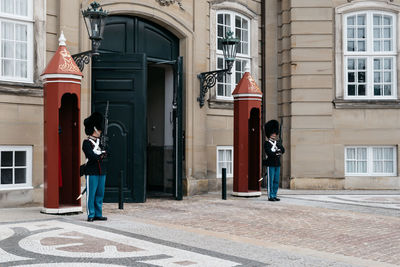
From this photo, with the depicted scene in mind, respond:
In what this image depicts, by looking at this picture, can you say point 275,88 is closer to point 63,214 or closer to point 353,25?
point 353,25

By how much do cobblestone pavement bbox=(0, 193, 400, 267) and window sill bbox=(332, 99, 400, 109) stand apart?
3843mm

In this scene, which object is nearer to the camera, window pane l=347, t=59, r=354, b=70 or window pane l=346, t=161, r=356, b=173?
window pane l=346, t=161, r=356, b=173

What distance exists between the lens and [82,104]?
10734 millimetres

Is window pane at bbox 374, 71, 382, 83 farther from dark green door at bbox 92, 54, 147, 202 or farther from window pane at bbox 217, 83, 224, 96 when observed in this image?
dark green door at bbox 92, 54, 147, 202

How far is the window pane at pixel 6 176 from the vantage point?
9.79 meters

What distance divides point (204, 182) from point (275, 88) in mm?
3548

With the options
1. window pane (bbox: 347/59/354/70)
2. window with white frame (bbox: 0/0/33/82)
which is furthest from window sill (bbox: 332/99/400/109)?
window with white frame (bbox: 0/0/33/82)

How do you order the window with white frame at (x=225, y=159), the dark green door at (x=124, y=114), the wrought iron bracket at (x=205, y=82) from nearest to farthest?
the dark green door at (x=124, y=114) < the wrought iron bracket at (x=205, y=82) < the window with white frame at (x=225, y=159)

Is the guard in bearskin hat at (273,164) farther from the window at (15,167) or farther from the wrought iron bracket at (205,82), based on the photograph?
the window at (15,167)

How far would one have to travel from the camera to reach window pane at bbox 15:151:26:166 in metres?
10.0

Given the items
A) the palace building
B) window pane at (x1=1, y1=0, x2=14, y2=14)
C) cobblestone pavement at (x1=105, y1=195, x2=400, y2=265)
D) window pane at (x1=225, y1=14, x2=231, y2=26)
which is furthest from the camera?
window pane at (x1=225, y1=14, x2=231, y2=26)

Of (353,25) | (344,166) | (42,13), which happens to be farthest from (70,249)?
(353,25)

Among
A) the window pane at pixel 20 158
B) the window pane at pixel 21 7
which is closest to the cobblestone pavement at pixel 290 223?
the window pane at pixel 20 158

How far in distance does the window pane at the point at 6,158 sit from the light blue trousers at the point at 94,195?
7.33 feet
